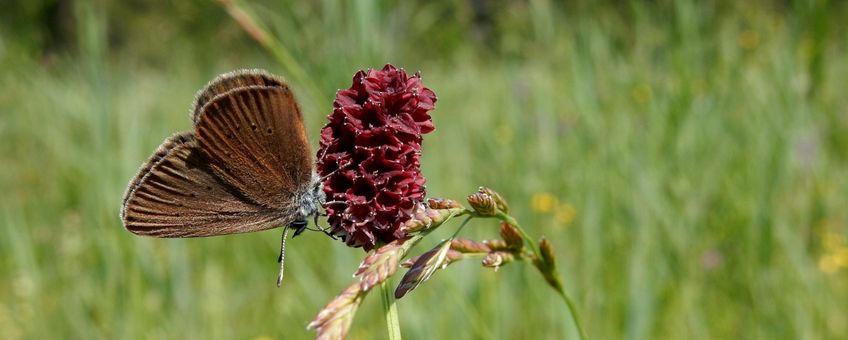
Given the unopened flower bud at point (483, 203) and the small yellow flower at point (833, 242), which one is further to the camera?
the small yellow flower at point (833, 242)

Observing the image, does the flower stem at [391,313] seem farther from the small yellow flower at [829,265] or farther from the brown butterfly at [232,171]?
the small yellow flower at [829,265]

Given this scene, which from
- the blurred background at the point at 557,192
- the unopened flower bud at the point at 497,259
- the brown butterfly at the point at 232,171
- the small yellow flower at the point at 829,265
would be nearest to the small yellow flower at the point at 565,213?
the blurred background at the point at 557,192

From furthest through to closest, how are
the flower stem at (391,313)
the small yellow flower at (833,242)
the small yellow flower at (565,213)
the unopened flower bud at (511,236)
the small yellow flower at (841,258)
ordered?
the small yellow flower at (565,213) → the small yellow flower at (833,242) → the small yellow flower at (841,258) → the unopened flower bud at (511,236) → the flower stem at (391,313)

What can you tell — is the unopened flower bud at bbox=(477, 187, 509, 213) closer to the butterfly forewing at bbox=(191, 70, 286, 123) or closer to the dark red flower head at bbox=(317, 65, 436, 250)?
the dark red flower head at bbox=(317, 65, 436, 250)

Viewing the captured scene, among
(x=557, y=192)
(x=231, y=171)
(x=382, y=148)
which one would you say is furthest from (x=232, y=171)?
(x=557, y=192)

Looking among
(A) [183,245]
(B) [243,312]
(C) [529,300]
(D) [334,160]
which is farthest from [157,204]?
(B) [243,312]

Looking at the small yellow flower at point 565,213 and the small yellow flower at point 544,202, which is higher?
the small yellow flower at point 544,202

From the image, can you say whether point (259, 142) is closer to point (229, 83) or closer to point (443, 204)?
point (229, 83)
